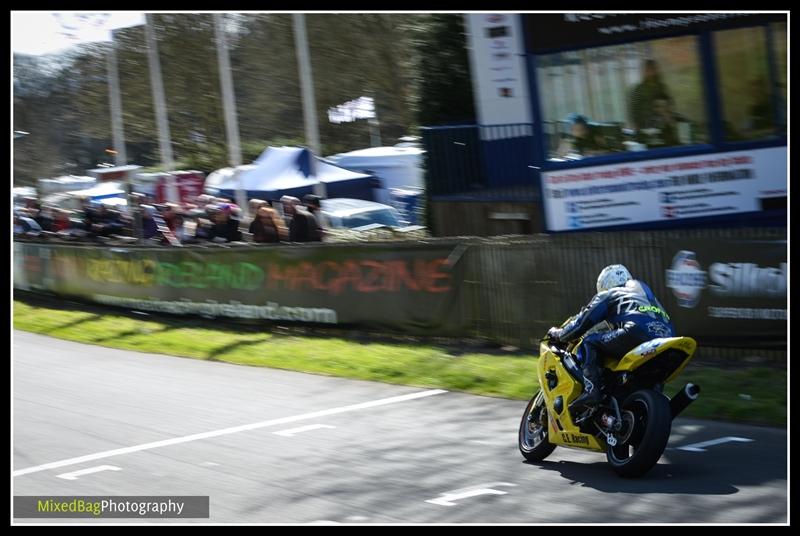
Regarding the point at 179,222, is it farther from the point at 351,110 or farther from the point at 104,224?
the point at 351,110

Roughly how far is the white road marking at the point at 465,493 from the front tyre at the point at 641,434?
889 mm

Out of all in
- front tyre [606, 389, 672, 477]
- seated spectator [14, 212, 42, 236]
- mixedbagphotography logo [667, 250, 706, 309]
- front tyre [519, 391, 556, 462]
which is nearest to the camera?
front tyre [606, 389, 672, 477]

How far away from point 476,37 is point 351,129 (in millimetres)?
27616

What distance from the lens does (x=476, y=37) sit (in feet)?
66.3

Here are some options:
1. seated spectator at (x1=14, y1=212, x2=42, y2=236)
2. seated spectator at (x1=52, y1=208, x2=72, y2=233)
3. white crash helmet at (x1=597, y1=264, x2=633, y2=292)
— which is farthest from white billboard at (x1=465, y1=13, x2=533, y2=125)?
seated spectator at (x1=14, y1=212, x2=42, y2=236)

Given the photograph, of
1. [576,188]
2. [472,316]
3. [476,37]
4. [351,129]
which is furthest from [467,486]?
[351,129]

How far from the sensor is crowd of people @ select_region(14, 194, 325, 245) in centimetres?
1922

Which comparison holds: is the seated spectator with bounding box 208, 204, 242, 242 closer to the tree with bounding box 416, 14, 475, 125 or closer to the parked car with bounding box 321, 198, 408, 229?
the parked car with bounding box 321, 198, 408, 229

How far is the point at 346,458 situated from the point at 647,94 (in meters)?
7.39

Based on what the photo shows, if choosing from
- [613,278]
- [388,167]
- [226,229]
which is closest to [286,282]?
[226,229]

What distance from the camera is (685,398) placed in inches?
305

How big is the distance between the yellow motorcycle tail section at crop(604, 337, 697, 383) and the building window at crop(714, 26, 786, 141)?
7.03 metres

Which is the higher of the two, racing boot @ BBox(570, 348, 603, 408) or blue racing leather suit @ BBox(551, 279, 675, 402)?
blue racing leather suit @ BBox(551, 279, 675, 402)
